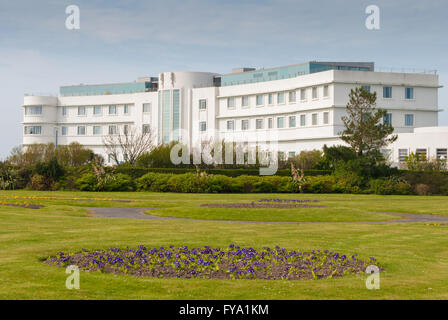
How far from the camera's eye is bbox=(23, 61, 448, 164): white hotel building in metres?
75.0

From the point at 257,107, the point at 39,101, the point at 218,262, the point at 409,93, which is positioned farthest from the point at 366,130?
the point at 39,101

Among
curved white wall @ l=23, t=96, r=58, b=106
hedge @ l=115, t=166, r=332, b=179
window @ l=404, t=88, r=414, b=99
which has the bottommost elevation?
hedge @ l=115, t=166, r=332, b=179

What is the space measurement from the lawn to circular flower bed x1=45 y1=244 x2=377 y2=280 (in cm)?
54

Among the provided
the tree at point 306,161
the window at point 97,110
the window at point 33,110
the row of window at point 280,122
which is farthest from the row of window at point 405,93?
the window at point 33,110

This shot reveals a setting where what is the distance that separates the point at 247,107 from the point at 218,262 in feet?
250

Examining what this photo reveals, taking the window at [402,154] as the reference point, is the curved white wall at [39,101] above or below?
above

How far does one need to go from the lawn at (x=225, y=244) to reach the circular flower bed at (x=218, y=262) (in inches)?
21.1

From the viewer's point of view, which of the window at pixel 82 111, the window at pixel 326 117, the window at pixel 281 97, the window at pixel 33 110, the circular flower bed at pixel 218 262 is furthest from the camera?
the window at pixel 33 110

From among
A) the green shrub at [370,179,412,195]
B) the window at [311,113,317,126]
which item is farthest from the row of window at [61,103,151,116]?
the green shrub at [370,179,412,195]

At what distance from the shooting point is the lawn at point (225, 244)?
1020cm

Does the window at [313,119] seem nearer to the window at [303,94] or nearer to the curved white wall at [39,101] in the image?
the window at [303,94]

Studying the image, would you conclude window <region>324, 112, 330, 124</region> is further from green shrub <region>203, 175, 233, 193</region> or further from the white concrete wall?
green shrub <region>203, 175, 233, 193</region>

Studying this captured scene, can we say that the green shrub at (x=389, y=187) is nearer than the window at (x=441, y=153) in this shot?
Yes
